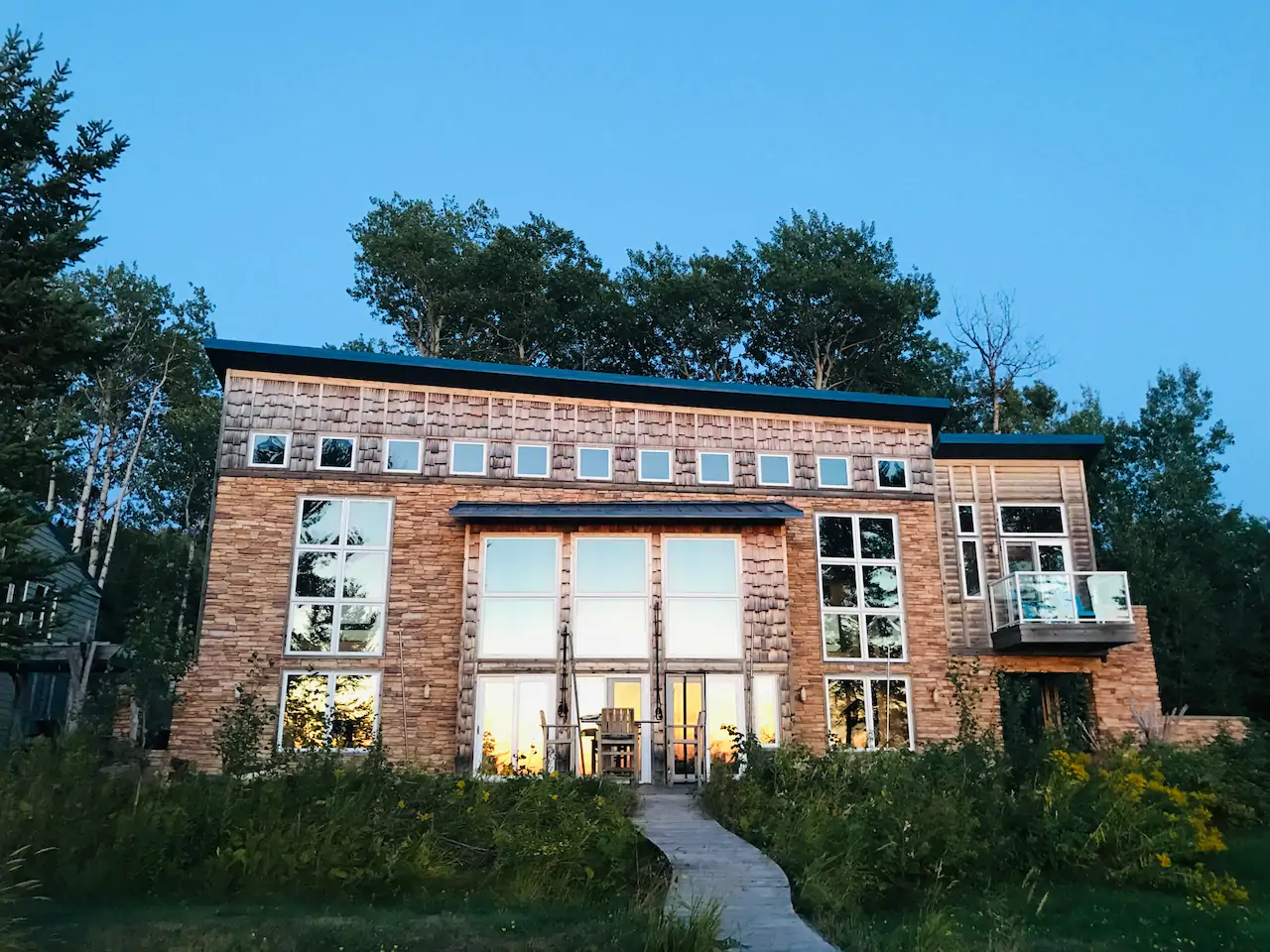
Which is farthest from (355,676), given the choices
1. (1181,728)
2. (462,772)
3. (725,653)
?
(1181,728)

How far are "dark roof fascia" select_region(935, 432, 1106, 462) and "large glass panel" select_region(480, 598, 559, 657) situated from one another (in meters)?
8.57

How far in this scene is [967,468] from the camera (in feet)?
66.7

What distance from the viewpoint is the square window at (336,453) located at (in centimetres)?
1748

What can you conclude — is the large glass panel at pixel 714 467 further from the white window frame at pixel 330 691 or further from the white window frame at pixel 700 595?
the white window frame at pixel 330 691

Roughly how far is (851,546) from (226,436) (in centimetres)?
1138

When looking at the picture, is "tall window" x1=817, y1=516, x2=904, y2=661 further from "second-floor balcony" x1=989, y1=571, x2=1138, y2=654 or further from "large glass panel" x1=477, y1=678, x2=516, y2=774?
"large glass panel" x1=477, y1=678, x2=516, y2=774

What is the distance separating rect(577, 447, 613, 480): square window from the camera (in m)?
18.2

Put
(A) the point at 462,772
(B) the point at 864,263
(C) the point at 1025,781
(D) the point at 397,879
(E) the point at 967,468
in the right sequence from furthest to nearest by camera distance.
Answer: (B) the point at 864,263 → (E) the point at 967,468 → (A) the point at 462,772 → (C) the point at 1025,781 → (D) the point at 397,879

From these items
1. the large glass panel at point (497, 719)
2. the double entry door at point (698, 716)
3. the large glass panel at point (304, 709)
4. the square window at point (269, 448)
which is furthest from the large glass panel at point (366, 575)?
the double entry door at point (698, 716)

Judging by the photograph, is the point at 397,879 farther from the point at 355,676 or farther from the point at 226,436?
the point at 226,436

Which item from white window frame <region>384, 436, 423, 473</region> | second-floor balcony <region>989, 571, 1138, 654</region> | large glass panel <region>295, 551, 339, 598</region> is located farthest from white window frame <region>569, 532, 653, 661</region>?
second-floor balcony <region>989, 571, 1138, 654</region>

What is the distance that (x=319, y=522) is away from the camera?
680 inches

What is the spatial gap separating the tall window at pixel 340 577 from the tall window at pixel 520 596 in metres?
1.79

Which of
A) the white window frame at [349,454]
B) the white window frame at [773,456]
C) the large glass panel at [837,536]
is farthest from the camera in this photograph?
the white window frame at [773,456]
